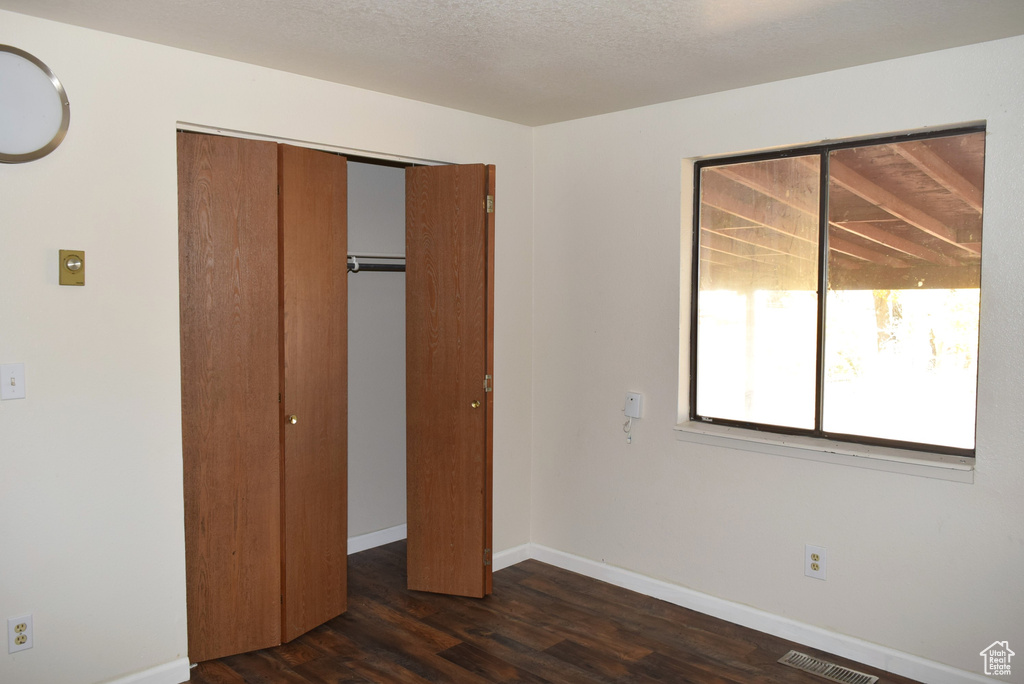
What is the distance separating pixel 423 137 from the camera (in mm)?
3738

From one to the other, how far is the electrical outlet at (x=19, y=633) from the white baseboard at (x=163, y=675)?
0.37 metres

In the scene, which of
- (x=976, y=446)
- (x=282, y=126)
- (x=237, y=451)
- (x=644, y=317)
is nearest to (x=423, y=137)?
(x=282, y=126)

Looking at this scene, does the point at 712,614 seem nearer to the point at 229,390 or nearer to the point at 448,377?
the point at 448,377

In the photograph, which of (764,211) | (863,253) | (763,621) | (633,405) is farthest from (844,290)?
(763,621)

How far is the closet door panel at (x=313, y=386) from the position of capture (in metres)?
3.18

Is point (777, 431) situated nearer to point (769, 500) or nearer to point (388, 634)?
point (769, 500)

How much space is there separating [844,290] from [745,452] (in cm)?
86

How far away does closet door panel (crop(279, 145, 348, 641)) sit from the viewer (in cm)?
318

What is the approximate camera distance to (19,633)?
2549mm

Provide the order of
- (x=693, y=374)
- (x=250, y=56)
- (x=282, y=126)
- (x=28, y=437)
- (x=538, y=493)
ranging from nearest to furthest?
(x=28, y=437) → (x=250, y=56) → (x=282, y=126) → (x=693, y=374) → (x=538, y=493)

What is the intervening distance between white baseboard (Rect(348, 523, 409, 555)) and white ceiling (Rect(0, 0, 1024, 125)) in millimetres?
2619

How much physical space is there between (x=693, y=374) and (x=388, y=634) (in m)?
1.92

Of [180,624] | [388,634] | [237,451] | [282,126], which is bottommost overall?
[388,634]

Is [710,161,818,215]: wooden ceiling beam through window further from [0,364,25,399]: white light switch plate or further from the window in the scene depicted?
[0,364,25,399]: white light switch plate
